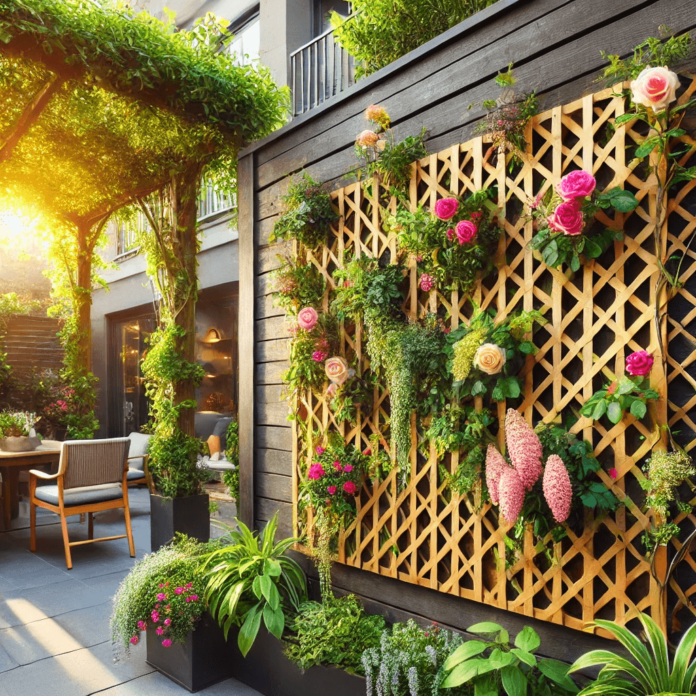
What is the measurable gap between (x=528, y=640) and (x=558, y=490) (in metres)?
0.55

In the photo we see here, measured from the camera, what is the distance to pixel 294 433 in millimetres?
3098

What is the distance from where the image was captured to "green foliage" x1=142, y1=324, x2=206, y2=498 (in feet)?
13.4

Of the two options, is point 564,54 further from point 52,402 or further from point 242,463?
point 52,402

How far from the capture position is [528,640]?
194cm

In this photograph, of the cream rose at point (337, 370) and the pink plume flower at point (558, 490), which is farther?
the cream rose at point (337, 370)

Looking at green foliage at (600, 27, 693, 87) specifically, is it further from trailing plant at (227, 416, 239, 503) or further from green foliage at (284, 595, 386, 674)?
trailing plant at (227, 416, 239, 503)

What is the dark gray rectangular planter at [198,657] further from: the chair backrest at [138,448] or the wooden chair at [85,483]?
the chair backrest at [138,448]

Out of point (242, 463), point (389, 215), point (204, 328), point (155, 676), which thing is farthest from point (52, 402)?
point (389, 215)

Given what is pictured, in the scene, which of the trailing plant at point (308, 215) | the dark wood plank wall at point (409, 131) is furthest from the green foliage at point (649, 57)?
the trailing plant at point (308, 215)

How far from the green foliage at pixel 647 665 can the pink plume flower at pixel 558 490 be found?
0.36 metres

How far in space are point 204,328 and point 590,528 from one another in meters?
5.93

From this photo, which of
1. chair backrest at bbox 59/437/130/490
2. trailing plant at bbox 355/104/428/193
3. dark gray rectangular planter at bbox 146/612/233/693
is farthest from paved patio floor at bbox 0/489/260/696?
trailing plant at bbox 355/104/428/193

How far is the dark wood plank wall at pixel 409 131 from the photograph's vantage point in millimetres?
2018

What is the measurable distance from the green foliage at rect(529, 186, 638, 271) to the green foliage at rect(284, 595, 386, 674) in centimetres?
165
